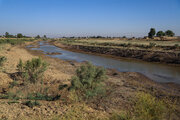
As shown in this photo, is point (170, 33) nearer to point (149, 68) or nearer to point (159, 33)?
point (159, 33)

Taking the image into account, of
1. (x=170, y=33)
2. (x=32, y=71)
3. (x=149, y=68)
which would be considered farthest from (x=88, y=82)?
(x=170, y=33)

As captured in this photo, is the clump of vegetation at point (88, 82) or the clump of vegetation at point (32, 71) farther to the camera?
the clump of vegetation at point (32, 71)

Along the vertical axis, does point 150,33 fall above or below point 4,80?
above

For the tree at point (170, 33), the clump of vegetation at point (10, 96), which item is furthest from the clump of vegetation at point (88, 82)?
the tree at point (170, 33)

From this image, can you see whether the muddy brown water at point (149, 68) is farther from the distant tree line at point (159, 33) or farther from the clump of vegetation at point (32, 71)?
the distant tree line at point (159, 33)

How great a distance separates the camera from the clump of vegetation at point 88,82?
5.72 metres

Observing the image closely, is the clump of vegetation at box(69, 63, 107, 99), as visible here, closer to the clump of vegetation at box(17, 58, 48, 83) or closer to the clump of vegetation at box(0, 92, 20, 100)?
the clump of vegetation at box(0, 92, 20, 100)

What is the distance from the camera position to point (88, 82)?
588 cm

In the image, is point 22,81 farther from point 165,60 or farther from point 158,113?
point 165,60

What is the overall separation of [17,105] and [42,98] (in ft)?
3.80

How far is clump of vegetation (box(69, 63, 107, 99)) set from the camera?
5.72m

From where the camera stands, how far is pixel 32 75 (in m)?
8.12

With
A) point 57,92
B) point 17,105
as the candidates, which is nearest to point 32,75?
point 57,92

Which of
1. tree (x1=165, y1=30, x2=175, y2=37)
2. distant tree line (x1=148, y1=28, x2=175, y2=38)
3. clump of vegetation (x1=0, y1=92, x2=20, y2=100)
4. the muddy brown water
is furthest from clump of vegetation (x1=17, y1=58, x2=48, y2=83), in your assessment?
tree (x1=165, y1=30, x2=175, y2=37)
